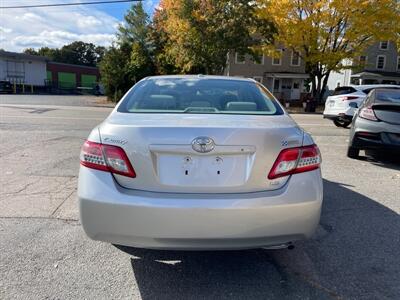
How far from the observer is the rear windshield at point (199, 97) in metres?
3.49

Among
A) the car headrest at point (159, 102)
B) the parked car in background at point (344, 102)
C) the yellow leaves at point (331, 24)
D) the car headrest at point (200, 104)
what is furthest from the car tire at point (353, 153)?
the yellow leaves at point (331, 24)

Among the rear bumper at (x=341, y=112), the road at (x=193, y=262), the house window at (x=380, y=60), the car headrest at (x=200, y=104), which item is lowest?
the road at (x=193, y=262)

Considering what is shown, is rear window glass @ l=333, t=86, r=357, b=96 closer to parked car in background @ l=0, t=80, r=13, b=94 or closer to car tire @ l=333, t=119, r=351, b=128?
car tire @ l=333, t=119, r=351, b=128

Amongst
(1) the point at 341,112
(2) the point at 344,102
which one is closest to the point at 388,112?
(1) the point at 341,112

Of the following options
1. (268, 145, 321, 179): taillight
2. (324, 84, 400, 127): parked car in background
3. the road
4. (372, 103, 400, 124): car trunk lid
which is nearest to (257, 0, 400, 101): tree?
(324, 84, 400, 127): parked car in background

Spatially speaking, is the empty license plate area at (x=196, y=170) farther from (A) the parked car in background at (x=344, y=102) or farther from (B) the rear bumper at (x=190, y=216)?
(A) the parked car in background at (x=344, y=102)

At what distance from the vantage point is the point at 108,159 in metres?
2.78

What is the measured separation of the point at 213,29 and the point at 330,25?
8101 millimetres

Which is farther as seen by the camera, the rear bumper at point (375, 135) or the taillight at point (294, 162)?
the rear bumper at point (375, 135)

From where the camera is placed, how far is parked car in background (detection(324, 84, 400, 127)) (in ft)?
45.4

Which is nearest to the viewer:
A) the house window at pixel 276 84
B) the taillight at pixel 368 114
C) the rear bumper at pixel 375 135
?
the rear bumper at pixel 375 135

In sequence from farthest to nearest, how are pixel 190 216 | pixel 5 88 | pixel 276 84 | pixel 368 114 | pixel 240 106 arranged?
pixel 5 88, pixel 276 84, pixel 368 114, pixel 240 106, pixel 190 216

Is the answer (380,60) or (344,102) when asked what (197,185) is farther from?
(380,60)

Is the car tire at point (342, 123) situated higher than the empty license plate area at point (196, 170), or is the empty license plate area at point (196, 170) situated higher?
the empty license plate area at point (196, 170)
